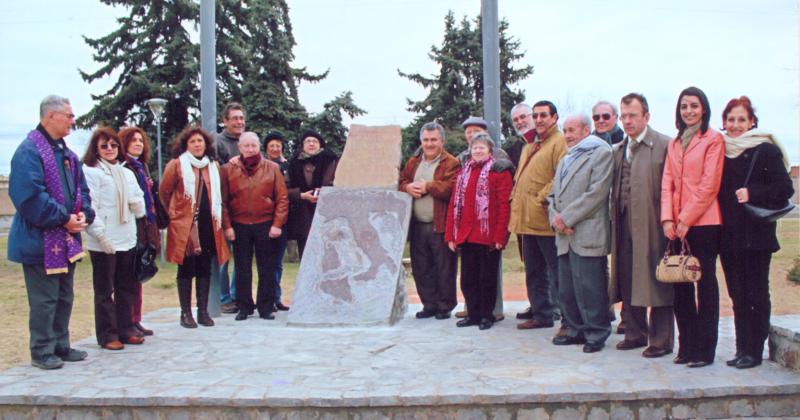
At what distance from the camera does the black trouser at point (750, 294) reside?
4656mm

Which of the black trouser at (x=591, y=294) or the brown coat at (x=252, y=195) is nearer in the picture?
the black trouser at (x=591, y=294)

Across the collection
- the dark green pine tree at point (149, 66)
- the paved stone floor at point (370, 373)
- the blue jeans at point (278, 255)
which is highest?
the dark green pine tree at point (149, 66)

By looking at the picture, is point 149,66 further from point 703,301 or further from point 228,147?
point 703,301

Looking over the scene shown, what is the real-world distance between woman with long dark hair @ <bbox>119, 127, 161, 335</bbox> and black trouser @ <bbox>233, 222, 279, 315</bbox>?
95 cm

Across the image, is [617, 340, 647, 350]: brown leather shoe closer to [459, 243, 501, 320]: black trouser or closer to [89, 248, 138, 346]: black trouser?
[459, 243, 501, 320]: black trouser

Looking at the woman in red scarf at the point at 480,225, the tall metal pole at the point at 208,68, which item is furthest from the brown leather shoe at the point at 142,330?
the woman in red scarf at the point at 480,225

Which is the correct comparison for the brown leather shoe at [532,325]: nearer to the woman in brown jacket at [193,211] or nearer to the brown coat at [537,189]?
the brown coat at [537,189]

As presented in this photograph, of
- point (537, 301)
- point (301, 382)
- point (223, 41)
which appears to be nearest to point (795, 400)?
point (537, 301)

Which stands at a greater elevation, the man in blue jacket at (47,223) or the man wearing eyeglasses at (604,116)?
the man wearing eyeglasses at (604,116)

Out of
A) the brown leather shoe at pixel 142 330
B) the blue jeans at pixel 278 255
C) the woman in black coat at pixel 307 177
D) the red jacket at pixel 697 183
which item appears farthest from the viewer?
the woman in black coat at pixel 307 177

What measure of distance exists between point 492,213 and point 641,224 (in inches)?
60.0

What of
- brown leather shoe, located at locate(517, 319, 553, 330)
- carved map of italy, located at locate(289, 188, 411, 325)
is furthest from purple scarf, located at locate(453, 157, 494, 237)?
brown leather shoe, located at locate(517, 319, 553, 330)

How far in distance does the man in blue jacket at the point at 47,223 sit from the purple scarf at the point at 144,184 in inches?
29.6

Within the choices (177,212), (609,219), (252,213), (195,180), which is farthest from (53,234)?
(609,219)
